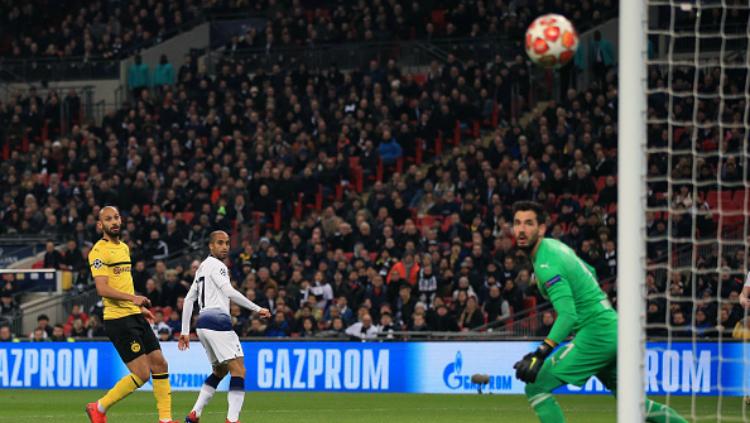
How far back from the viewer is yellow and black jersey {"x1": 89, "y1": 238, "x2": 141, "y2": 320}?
12914 mm

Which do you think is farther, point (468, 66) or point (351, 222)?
point (468, 66)

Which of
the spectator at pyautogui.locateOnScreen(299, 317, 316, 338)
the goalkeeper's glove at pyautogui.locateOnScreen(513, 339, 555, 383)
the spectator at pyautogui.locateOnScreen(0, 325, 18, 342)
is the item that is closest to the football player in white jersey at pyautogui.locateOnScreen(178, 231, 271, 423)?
the goalkeeper's glove at pyautogui.locateOnScreen(513, 339, 555, 383)

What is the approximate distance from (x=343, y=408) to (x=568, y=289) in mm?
9111

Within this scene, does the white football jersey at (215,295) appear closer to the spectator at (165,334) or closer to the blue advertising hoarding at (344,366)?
the blue advertising hoarding at (344,366)

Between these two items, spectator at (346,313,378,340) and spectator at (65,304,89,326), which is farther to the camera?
spectator at (65,304,89,326)

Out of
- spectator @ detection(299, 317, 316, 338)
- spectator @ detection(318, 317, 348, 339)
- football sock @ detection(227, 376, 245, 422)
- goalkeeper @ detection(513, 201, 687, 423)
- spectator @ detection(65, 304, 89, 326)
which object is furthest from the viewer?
spectator @ detection(65, 304, 89, 326)

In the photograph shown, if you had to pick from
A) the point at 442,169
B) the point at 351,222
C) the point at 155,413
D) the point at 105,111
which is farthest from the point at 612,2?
the point at 155,413

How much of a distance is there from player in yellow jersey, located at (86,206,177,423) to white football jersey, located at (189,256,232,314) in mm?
750

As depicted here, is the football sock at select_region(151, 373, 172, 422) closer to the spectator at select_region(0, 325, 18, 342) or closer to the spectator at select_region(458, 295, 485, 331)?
the spectator at select_region(458, 295, 485, 331)

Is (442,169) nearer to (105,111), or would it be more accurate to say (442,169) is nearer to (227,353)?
(105,111)

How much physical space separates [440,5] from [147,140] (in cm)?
761

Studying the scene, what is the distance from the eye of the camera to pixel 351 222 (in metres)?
26.0

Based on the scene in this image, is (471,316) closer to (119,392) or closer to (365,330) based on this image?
(365,330)

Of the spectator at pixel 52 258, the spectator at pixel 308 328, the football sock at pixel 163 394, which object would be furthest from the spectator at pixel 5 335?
the football sock at pixel 163 394
